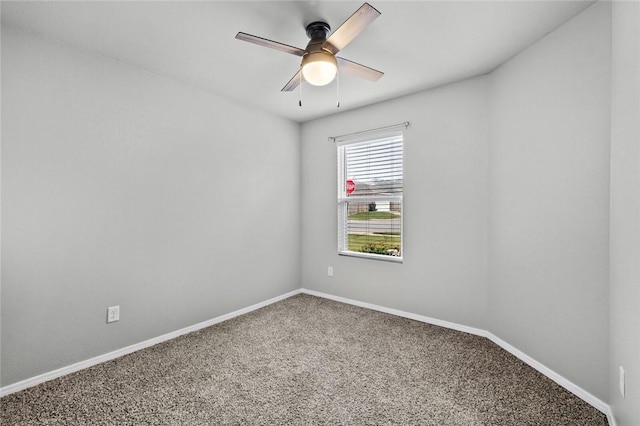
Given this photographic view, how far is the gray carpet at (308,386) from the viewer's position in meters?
1.67

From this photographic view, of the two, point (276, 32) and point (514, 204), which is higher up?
point (276, 32)

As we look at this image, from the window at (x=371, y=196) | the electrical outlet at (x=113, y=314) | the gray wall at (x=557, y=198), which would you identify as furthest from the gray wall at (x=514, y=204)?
the electrical outlet at (x=113, y=314)

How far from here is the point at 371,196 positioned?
11.7ft

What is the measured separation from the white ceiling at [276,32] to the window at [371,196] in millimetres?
873

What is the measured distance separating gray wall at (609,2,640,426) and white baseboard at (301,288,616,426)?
4.1 inches

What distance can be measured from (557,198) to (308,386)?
2.12 m

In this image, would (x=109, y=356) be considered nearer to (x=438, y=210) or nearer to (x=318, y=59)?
(x=318, y=59)

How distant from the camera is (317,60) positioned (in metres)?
1.78

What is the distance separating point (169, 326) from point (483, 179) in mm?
3216

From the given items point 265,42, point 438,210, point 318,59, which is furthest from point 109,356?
point 438,210

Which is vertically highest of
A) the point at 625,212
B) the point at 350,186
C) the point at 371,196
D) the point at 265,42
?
the point at 265,42

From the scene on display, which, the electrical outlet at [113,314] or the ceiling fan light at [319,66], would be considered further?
the electrical outlet at [113,314]

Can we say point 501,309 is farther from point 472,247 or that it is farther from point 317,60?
point 317,60

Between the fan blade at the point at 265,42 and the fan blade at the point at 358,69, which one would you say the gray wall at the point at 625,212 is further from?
the fan blade at the point at 265,42
